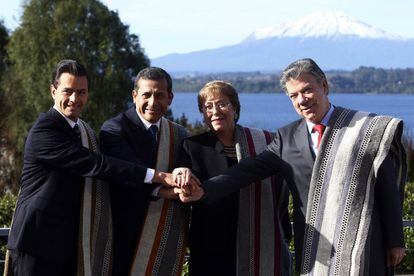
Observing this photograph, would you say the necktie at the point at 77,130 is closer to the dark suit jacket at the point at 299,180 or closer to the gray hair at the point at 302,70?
the dark suit jacket at the point at 299,180

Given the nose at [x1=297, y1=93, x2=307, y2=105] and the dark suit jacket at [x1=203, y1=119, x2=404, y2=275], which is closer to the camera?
the dark suit jacket at [x1=203, y1=119, x2=404, y2=275]

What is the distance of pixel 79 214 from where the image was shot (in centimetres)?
620

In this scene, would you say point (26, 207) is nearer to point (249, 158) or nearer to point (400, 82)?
point (249, 158)

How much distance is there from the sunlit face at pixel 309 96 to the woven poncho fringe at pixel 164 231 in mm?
1036

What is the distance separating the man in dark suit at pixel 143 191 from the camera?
6426 millimetres

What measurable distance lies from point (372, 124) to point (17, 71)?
3692 centimetres

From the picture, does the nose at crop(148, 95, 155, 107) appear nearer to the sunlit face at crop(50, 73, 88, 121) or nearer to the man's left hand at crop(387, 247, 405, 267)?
the sunlit face at crop(50, 73, 88, 121)

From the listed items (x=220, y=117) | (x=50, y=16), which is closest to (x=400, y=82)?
(x=50, y=16)

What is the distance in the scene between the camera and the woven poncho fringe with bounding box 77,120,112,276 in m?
6.21

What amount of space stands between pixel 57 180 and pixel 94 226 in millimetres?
441

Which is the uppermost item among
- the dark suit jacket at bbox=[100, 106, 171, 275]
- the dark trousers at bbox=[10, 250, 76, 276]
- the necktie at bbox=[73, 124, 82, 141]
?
the necktie at bbox=[73, 124, 82, 141]

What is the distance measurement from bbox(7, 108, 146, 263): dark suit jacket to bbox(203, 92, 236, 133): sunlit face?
2.43 feet

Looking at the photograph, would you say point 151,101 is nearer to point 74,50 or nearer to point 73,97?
point 73,97

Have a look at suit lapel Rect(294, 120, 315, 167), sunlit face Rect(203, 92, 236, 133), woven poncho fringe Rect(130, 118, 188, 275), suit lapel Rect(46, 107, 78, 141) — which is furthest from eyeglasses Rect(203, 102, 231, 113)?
suit lapel Rect(46, 107, 78, 141)
